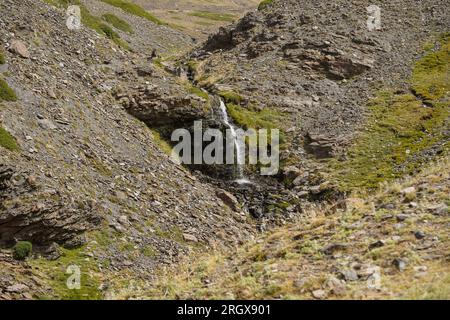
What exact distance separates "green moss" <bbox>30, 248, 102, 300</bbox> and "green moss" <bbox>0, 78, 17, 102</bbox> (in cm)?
951

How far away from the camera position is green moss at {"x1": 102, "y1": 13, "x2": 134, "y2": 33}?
63.6 metres

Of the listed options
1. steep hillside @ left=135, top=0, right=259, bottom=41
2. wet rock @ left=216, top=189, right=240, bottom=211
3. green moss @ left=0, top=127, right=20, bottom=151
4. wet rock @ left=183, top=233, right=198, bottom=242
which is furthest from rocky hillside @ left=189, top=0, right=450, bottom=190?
steep hillside @ left=135, top=0, right=259, bottom=41

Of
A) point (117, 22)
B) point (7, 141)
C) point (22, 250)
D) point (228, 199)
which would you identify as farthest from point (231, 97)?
point (117, 22)

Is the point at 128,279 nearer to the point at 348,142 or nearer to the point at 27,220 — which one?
the point at 27,220

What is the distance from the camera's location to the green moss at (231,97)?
38.4 meters

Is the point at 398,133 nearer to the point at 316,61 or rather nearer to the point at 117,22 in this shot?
the point at 316,61

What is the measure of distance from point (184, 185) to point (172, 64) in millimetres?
26869

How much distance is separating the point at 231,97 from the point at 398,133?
12288mm

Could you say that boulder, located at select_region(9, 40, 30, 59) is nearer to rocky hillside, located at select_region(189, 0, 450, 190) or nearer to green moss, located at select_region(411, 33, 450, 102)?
rocky hillside, located at select_region(189, 0, 450, 190)

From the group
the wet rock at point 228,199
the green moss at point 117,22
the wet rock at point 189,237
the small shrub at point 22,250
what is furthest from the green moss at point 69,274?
the green moss at point 117,22

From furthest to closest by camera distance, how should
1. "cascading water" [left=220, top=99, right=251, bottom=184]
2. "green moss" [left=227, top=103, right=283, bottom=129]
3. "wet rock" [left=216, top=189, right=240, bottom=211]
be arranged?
"green moss" [left=227, top=103, right=283, bottom=129] < "cascading water" [left=220, top=99, right=251, bottom=184] < "wet rock" [left=216, top=189, right=240, bottom=211]

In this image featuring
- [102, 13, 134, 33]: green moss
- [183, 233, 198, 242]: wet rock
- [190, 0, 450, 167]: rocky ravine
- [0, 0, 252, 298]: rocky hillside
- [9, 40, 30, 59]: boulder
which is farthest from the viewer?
[102, 13, 134, 33]: green moss

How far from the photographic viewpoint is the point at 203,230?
25078 mm

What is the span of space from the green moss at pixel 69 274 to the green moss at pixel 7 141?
5295 mm
